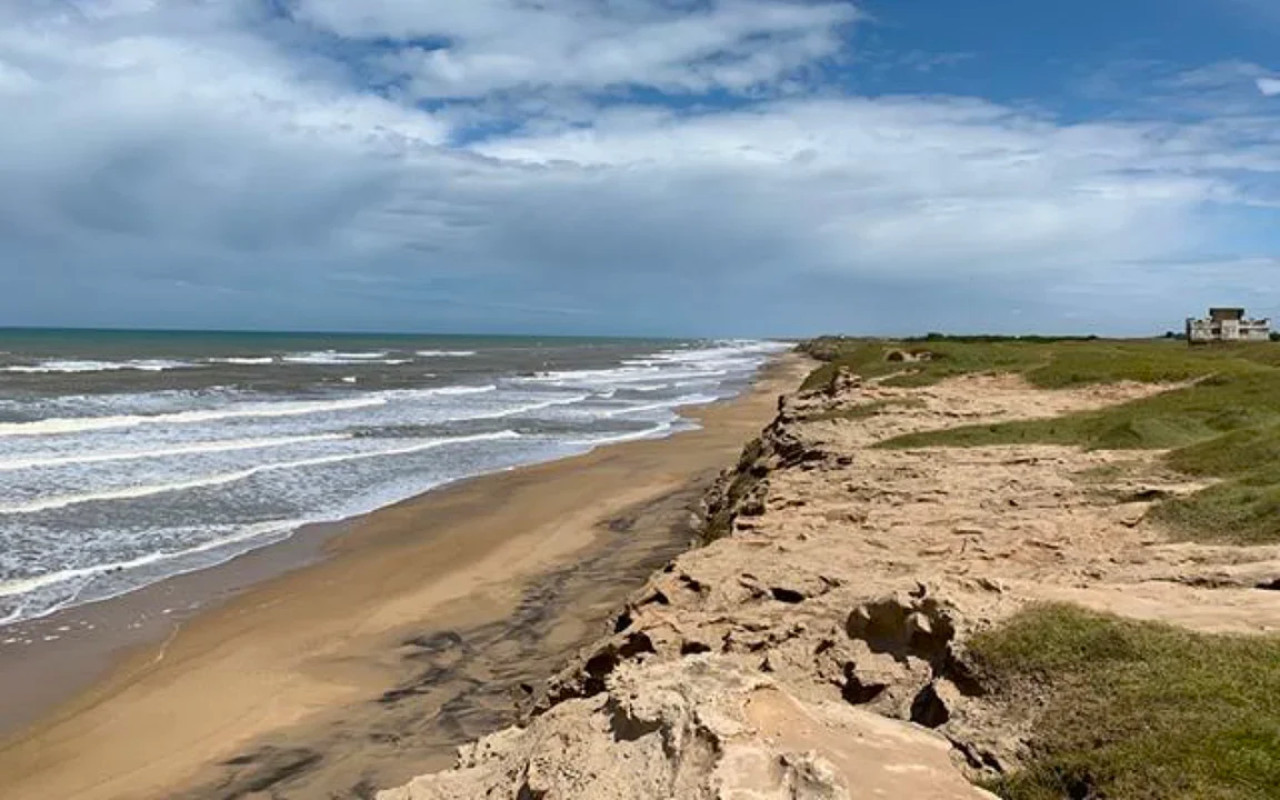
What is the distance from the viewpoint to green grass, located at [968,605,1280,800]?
15.6 ft

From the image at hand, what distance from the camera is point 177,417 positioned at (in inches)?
1431

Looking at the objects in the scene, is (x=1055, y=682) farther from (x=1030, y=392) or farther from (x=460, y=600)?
(x=1030, y=392)

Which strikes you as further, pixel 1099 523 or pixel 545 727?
pixel 1099 523

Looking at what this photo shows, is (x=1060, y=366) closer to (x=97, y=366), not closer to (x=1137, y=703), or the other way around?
(x=1137, y=703)

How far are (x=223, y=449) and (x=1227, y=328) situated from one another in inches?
1755

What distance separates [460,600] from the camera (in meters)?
14.7

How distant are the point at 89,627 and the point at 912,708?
10966 mm

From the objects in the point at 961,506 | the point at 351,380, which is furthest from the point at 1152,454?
the point at 351,380

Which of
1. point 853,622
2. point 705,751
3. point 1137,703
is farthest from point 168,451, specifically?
point 1137,703

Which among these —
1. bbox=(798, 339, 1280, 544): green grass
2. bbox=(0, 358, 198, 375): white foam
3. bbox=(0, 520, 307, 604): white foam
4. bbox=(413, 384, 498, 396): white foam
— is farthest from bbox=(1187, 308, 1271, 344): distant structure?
bbox=(0, 358, 198, 375): white foam

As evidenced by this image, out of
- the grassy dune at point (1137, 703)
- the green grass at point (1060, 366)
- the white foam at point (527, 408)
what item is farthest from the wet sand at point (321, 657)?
the white foam at point (527, 408)

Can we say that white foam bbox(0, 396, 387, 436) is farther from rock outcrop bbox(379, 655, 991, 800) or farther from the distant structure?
the distant structure

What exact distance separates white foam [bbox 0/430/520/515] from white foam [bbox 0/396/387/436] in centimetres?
943

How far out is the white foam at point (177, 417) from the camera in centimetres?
3182
